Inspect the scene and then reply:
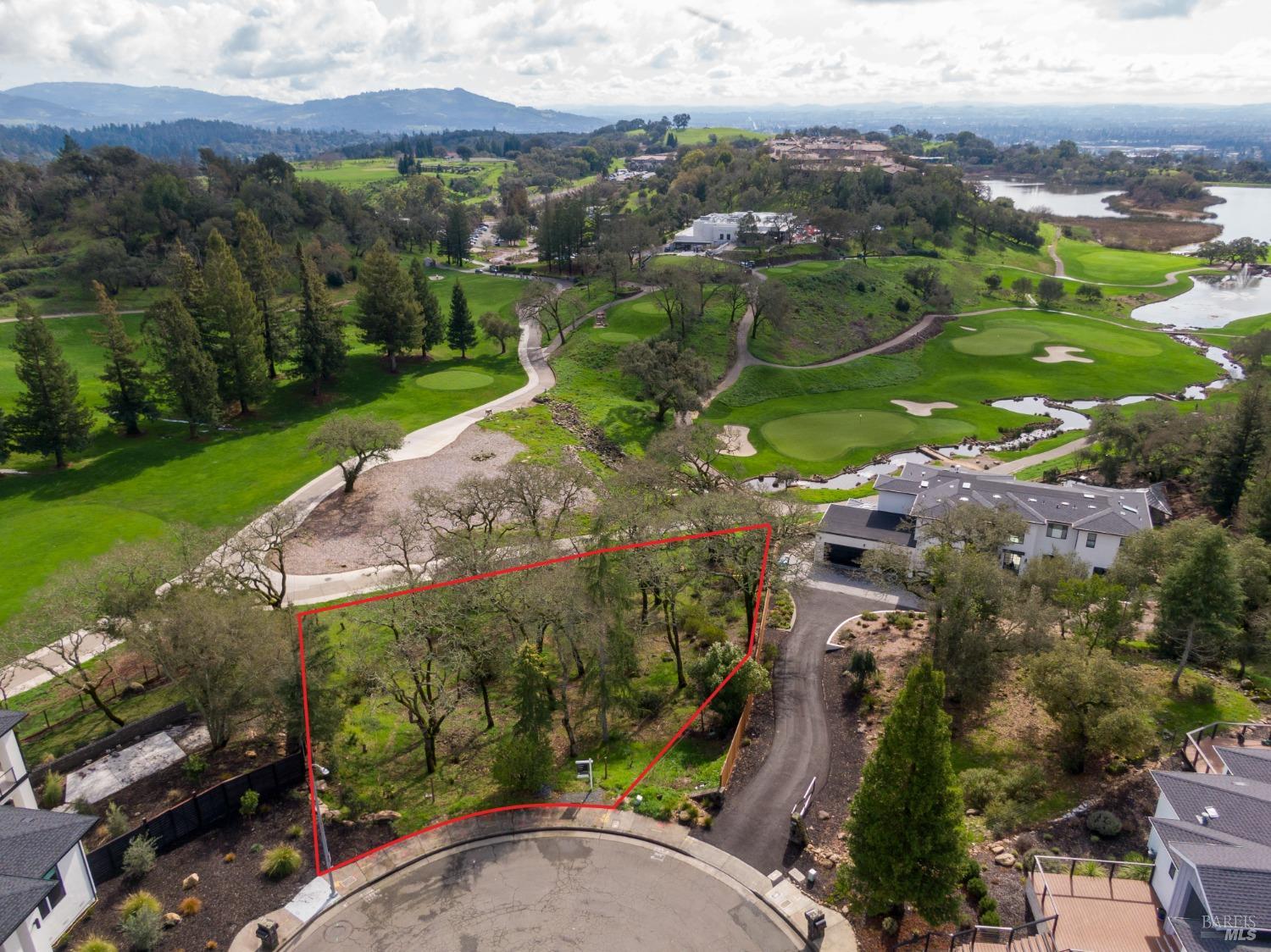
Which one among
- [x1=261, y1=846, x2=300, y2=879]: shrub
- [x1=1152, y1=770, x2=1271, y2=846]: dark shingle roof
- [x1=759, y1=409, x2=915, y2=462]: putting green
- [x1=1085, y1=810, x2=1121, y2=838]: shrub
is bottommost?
[x1=759, y1=409, x2=915, y2=462]: putting green

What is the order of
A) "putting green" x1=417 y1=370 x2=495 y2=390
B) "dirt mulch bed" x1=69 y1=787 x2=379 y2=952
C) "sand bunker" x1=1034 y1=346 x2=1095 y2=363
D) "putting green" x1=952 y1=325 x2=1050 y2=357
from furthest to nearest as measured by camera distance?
"putting green" x1=952 y1=325 x2=1050 y2=357 < "sand bunker" x1=1034 y1=346 x2=1095 y2=363 < "putting green" x1=417 y1=370 x2=495 y2=390 < "dirt mulch bed" x1=69 y1=787 x2=379 y2=952

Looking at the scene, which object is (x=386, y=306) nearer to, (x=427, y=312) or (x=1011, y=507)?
(x=427, y=312)

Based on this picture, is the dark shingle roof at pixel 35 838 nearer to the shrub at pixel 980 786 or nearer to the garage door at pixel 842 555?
the shrub at pixel 980 786

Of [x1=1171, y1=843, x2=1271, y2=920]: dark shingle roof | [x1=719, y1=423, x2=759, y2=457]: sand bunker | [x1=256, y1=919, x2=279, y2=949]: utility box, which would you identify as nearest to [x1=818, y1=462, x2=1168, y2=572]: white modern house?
[x1=719, y1=423, x2=759, y2=457]: sand bunker

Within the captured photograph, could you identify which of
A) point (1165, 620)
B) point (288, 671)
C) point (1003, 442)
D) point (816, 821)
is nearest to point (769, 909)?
point (816, 821)

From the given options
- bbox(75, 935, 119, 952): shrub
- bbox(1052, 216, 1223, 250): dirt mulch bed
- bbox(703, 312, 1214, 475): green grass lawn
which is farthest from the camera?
bbox(1052, 216, 1223, 250): dirt mulch bed

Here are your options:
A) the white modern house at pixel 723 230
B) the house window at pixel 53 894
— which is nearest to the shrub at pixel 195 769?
the house window at pixel 53 894

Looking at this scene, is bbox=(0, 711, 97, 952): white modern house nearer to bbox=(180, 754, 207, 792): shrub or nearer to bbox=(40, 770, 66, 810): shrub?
bbox=(40, 770, 66, 810): shrub

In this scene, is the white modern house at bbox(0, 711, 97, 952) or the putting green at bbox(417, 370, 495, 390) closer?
the white modern house at bbox(0, 711, 97, 952)
